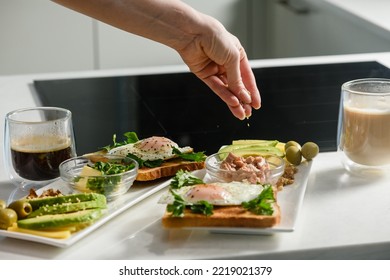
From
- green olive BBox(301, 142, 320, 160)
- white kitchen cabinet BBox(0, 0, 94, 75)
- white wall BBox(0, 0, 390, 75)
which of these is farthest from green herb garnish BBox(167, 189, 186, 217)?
white kitchen cabinet BBox(0, 0, 94, 75)

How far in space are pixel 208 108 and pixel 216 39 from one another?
0.47 meters

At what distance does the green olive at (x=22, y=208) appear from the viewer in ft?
3.95

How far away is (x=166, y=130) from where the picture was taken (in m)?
1.79

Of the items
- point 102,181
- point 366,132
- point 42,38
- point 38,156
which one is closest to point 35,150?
point 38,156

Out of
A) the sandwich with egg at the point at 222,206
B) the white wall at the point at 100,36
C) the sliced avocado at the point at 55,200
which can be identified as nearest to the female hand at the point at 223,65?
the sandwich with egg at the point at 222,206

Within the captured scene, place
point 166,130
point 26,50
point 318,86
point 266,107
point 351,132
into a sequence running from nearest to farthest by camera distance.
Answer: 1. point 351,132
2. point 166,130
3. point 266,107
4. point 318,86
5. point 26,50

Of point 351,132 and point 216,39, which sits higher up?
point 216,39

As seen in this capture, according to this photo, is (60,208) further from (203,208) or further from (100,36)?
(100,36)

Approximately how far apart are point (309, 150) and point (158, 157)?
28 cm

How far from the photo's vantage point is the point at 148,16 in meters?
1.46
